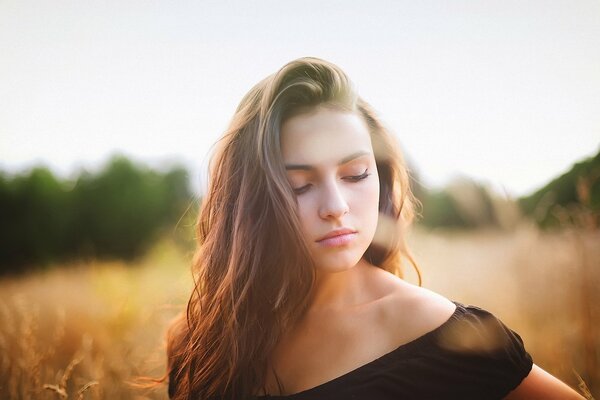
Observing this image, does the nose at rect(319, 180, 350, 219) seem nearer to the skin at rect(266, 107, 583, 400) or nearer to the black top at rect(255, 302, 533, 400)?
the skin at rect(266, 107, 583, 400)

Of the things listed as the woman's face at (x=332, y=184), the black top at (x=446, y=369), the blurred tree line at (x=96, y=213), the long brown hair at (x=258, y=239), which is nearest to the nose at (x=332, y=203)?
the woman's face at (x=332, y=184)

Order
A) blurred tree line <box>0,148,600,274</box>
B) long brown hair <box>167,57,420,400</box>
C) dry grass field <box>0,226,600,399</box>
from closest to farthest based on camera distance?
long brown hair <box>167,57,420,400</box> < dry grass field <box>0,226,600,399</box> < blurred tree line <box>0,148,600,274</box>

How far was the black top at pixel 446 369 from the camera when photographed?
1.45 meters

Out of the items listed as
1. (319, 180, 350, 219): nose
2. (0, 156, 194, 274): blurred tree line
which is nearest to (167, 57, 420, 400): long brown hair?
(319, 180, 350, 219): nose

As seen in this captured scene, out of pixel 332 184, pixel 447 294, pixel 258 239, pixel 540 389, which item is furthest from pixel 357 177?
pixel 447 294

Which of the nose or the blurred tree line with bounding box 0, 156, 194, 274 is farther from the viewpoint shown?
the blurred tree line with bounding box 0, 156, 194, 274

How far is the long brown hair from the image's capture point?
1.61m

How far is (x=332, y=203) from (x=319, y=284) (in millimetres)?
467

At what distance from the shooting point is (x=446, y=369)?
4.81 ft

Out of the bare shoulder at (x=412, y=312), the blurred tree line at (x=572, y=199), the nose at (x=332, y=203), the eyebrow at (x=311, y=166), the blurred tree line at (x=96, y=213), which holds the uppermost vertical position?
the eyebrow at (x=311, y=166)

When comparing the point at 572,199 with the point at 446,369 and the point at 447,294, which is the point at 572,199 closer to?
the point at 447,294

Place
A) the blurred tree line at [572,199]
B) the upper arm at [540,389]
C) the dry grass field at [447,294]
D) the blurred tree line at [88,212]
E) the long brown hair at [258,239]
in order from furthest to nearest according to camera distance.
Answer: the blurred tree line at [88,212], the dry grass field at [447,294], the blurred tree line at [572,199], the long brown hair at [258,239], the upper arm at [540,389]

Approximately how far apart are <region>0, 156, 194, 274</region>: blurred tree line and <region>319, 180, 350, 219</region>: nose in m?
8.24

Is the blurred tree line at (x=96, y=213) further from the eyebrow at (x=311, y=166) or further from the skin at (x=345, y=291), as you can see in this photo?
the eyebrow at (x=311, y=166)
